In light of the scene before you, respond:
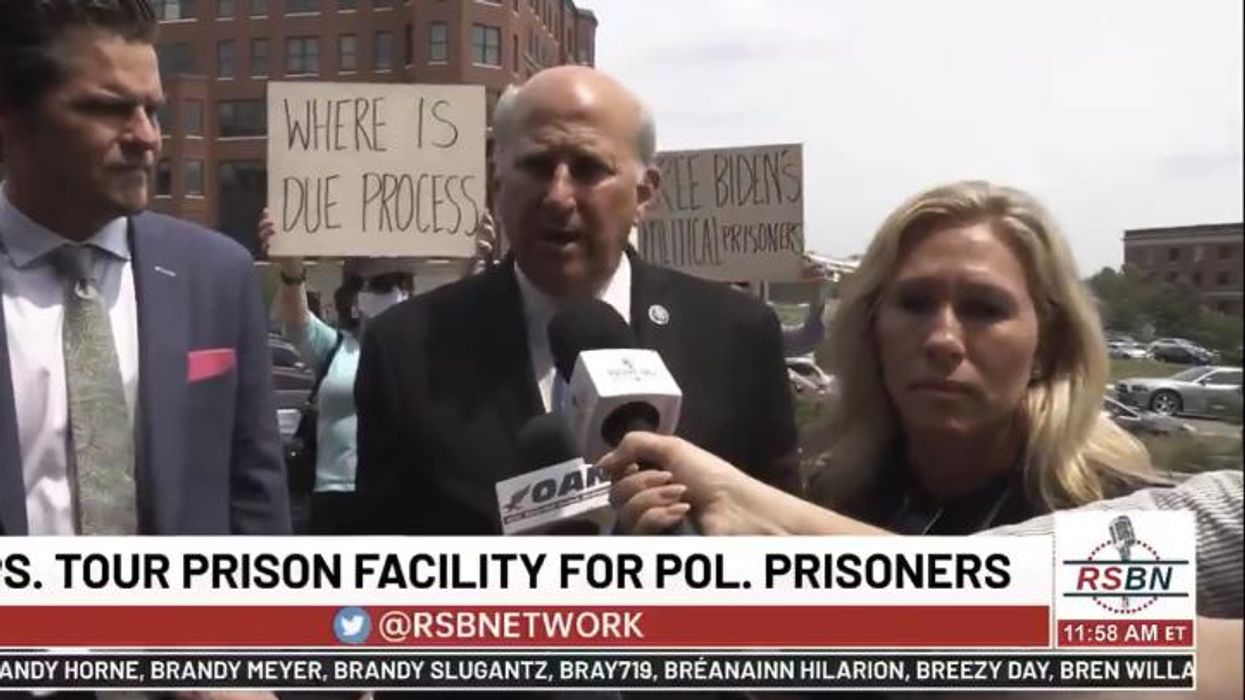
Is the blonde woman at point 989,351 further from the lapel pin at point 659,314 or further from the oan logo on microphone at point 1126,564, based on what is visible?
the lapel pin at point 659,314

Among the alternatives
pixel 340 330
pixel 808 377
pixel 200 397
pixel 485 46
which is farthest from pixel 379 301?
pixel 808 377

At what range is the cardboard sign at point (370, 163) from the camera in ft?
7.91

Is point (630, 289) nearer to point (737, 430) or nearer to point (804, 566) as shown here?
point (737, 430)

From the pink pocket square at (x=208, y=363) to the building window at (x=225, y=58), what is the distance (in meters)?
0.43

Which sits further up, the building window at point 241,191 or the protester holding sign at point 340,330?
the building window at point 241,191

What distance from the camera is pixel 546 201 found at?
93.9 inches

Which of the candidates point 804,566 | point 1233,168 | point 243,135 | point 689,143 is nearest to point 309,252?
point 243,135

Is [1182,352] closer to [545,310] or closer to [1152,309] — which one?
[1152,309]

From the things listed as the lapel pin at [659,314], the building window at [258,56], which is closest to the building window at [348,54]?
the building window at [258,56]

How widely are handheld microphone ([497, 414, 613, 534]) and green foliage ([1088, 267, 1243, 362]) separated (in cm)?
80

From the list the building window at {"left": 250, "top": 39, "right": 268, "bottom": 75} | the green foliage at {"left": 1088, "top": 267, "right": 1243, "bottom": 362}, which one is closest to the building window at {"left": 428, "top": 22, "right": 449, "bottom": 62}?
the building window at {"left": 250, "top": 39, "right": 268, "bottom": 75}

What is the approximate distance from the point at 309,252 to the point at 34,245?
1.39ft

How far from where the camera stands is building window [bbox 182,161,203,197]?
2.42 m

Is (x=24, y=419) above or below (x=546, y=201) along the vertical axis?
below
